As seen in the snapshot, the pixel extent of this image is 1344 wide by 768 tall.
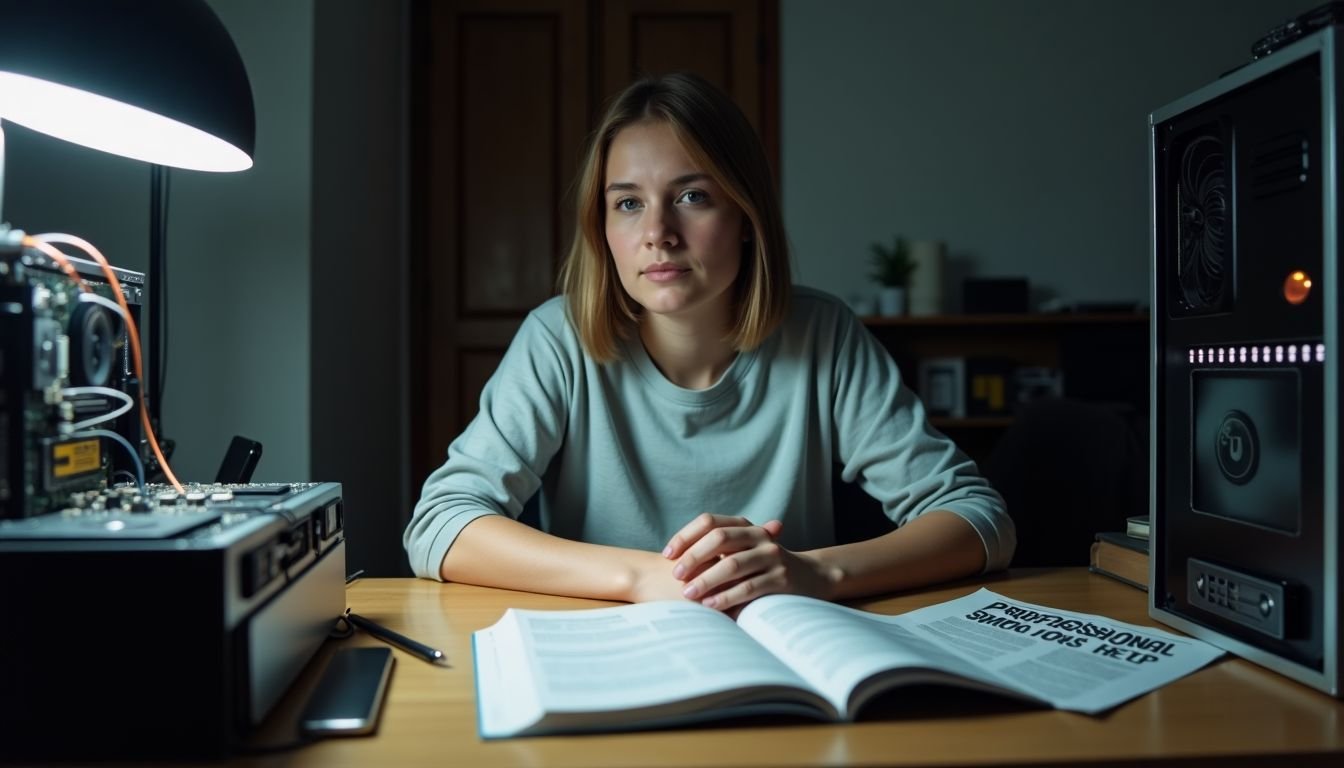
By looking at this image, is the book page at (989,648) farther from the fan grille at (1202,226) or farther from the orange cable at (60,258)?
the orange cable at (60,258)

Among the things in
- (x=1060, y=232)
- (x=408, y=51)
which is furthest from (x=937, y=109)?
(x=408, y=51)

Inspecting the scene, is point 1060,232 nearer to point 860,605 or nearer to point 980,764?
point 860,605

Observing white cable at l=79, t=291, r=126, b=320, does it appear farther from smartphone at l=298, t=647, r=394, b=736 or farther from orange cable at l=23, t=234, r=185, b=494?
smartphone at l=298, t=647, r=394, b=736

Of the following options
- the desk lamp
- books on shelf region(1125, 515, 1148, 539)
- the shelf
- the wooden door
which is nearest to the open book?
books on shelf region(1125, 515, 1148, 539)

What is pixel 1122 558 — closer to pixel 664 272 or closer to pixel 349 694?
pixel 664 272

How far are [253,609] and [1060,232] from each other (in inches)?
135

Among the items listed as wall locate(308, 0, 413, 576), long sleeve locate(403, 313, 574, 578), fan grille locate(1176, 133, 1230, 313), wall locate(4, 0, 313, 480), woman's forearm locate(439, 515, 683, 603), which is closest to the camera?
fan grille locate(1176, 133, 1230, 313)

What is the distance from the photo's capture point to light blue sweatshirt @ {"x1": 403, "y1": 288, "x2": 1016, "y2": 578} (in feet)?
4.25

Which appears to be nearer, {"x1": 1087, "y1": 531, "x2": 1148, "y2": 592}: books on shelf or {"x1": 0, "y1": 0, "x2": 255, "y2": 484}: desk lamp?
{"x1": 0, "y1": 0, "x2": 255, "y2": 484}: desk lamp

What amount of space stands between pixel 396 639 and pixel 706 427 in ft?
2.22

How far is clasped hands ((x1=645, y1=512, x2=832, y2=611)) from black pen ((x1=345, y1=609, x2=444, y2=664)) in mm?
228

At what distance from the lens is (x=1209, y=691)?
0.63m

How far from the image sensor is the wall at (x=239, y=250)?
1781mm

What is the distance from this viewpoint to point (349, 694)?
1.99 feet
